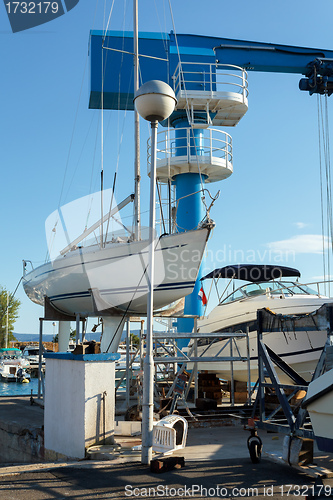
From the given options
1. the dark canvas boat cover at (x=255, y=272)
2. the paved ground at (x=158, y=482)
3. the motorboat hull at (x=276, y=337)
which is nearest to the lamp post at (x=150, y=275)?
the paved ground at (x=158, y=482)

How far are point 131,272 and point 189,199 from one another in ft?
27.2

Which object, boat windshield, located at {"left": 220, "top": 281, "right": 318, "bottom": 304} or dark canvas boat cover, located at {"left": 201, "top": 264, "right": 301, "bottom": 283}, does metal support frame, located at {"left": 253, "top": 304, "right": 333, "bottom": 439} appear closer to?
boat windshield, located at {"left": 220, "top": 281, "right": 318, "bottom": 304}

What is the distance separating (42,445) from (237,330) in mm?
7363

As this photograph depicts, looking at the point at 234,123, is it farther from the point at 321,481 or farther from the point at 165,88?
the point at 321,481

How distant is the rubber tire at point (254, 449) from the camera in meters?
7.16

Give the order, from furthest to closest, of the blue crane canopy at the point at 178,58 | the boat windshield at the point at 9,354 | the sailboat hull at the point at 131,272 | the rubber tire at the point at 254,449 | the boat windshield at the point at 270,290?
the boat windshield at the point at 9,354 → the blue crane canopy at the point at 178,58 → the boat windshield at the point at 270,290 → the sailboat hull at the point at 131,272 → the rubber tire at the point at 254,449

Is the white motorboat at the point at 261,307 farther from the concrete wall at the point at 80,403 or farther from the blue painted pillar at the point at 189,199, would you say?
the concrete wall at the point at 80,403

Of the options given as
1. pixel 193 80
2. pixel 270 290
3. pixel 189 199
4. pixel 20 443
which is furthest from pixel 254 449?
pixel 193 80

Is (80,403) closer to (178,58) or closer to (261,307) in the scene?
(261,307)

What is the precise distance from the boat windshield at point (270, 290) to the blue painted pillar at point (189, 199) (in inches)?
197

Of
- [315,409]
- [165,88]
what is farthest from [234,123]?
[315,409]

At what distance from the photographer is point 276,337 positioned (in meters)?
14.1

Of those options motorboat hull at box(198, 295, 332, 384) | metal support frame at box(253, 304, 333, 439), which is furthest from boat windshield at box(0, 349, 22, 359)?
metal support frame at box(253, 304, 333, 439)

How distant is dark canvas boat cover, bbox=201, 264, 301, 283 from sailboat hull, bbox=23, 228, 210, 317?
355 centimetres
